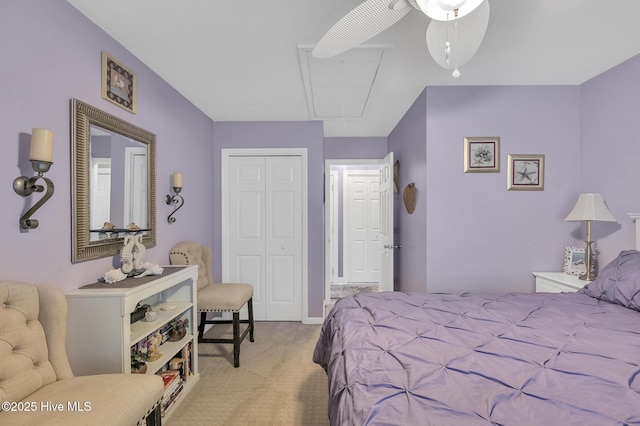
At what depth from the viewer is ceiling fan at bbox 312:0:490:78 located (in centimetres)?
114

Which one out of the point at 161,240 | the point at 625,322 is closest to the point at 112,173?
the point at 161,240

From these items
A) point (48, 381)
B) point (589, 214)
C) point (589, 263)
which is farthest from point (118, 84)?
point (589, 263)

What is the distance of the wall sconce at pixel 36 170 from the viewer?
1.30m

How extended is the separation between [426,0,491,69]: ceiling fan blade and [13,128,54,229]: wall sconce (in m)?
1.76

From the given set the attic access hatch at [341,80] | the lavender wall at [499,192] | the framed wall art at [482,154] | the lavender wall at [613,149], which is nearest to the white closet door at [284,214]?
the attic access hatch at [341,80]

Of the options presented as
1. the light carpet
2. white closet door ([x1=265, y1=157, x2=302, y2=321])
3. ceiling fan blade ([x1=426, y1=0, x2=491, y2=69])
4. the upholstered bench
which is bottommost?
the light carpet

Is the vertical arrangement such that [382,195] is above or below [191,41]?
below

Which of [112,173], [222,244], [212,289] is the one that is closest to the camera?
[112,173]

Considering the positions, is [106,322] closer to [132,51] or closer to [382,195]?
[132,51]

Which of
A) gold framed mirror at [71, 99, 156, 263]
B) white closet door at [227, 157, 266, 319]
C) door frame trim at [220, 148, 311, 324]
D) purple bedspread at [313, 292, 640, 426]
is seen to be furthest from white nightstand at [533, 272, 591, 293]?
gold framed mirror at [71, 99, 156, 263]

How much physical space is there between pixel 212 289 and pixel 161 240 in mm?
662

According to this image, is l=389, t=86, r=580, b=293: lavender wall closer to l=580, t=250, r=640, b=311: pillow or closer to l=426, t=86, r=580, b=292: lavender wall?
l=426, t=86, r=580, b=292: lavender wall

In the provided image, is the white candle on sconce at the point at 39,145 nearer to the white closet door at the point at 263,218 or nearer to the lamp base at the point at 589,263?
the white closet door at the point at 263,218

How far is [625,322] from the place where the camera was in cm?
144
